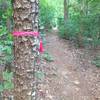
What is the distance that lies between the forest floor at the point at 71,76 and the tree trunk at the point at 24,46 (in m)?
3.47

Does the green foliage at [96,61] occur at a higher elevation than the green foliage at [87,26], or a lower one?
lower

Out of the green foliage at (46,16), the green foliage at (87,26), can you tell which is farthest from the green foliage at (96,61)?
the green foliage at (46,16)

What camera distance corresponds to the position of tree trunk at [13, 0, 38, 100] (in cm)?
232

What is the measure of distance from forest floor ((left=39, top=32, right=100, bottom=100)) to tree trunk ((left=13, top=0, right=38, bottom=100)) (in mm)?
3475

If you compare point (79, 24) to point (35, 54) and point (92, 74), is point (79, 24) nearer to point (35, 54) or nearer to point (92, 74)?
point (92, 74)

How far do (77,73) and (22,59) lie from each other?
6.06 meters

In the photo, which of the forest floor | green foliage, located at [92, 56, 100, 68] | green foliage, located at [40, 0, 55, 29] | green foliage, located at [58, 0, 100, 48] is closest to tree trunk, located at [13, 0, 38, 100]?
the forest floor

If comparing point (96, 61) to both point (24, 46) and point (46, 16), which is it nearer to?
point (24, 46)

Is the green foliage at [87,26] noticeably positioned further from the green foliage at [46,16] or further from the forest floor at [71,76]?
the green foliage at [46,16]

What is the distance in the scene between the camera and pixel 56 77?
749 cm

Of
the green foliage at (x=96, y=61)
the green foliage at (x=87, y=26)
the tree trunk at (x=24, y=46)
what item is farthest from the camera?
the green foliage at (x=87, y=26)

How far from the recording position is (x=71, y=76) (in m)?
8.03

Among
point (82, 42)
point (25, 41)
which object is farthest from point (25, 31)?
point (82, 42)

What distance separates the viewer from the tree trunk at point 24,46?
2.32 metres
